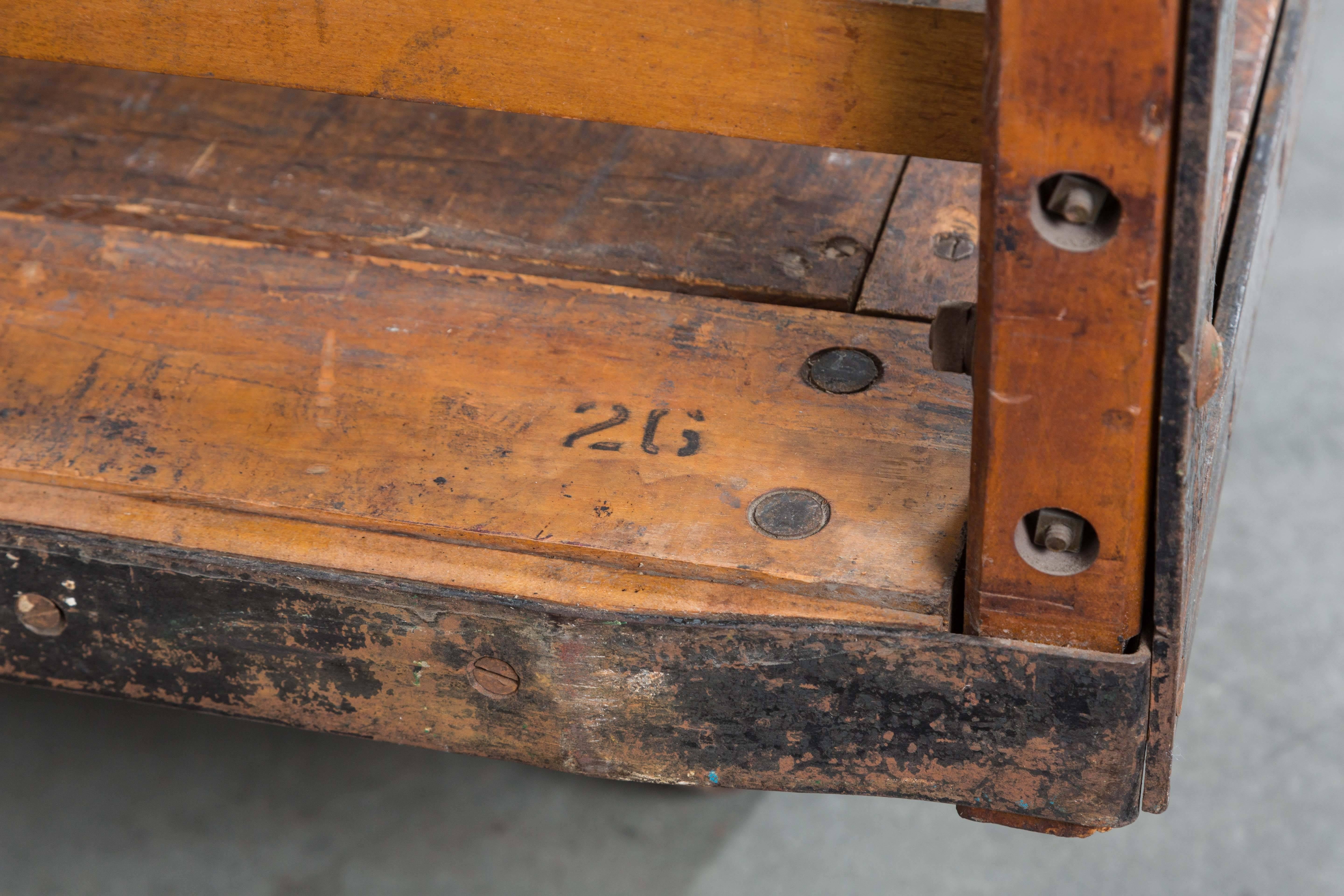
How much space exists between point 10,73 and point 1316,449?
6.81ft

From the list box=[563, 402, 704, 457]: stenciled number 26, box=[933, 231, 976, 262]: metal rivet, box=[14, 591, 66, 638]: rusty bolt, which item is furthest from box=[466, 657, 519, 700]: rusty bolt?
box=[933, 231, 976, 262]: metal rivet

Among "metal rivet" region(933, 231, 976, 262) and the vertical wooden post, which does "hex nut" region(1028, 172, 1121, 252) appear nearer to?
the vertical wooden post

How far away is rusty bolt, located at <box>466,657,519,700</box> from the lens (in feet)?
3.17

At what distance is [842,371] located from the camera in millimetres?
1102

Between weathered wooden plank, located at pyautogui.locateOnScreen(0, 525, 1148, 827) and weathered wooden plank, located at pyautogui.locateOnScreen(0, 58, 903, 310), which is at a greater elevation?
weathered wooden plank, located at pyautogui.locateOnScreen(0, 58, 903, 310)

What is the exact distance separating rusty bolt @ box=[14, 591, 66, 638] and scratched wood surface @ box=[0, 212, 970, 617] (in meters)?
0.09

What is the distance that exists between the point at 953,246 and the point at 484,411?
1.55ft

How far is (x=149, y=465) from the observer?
1044 mm

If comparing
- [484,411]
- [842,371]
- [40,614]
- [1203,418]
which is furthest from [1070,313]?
[40,614]

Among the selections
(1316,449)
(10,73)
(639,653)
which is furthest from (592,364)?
(1316,449)

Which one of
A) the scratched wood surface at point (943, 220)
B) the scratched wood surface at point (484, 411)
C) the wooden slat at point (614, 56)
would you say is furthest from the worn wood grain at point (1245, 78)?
the wooden slat at point (614, 56)

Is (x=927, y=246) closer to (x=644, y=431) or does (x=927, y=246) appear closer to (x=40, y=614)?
(x=644, y=431)

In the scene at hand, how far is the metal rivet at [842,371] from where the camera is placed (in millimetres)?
1083

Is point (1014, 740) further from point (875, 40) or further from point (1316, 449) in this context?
point (1316, 449)
